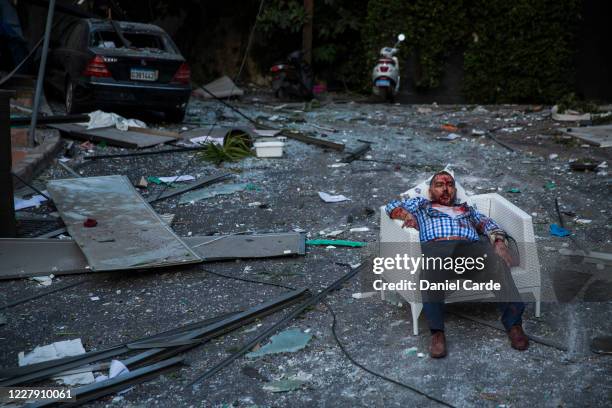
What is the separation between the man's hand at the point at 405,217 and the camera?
15.0 feet

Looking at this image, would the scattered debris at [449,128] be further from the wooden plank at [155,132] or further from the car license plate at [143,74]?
the car license plate at [143,74]

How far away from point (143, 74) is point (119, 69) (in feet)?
1.26

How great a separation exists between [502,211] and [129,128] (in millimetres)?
7500

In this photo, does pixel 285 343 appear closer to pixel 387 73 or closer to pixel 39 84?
pixel 39 84

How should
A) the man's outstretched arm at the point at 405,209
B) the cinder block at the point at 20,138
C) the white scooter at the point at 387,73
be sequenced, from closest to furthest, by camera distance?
1. the man's outstretched arm at the point at 405,209
2. the cinder block at the point at 20,138
3. the white scooter at the point at 387,73

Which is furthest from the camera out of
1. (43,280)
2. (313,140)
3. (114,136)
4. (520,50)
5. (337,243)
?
(520,50)

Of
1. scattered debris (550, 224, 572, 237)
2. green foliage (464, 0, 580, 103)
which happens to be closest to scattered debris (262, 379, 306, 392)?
scattered debris (550, 224, 572, 237)

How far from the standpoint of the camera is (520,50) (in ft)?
51.0

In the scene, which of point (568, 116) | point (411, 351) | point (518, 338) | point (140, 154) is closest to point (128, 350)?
point (411, 351)

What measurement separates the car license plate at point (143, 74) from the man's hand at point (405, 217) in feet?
24.9

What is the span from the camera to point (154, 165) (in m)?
9.46

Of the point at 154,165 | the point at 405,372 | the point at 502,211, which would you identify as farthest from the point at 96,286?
the point at 154,165

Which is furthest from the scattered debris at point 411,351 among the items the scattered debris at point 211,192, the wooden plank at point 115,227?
the scattered debris at point 211,192

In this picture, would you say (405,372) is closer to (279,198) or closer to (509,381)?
(509,381)
